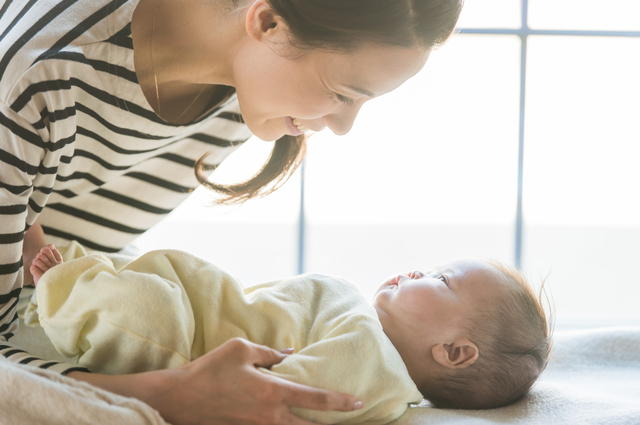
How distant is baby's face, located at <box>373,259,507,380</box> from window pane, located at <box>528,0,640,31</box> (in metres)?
2.50

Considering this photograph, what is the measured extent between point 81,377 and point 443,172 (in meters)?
2.93

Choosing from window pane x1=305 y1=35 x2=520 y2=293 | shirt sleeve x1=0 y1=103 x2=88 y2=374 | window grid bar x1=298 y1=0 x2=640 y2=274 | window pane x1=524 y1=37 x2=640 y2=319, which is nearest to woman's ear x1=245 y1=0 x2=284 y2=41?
shirt sleeve x1=0 y1=103 x2=88 y2=374

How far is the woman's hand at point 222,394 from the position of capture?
0.70 metres

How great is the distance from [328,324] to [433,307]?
0.23m

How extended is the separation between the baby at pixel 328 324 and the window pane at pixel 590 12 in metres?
2.50

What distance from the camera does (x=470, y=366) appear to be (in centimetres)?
97

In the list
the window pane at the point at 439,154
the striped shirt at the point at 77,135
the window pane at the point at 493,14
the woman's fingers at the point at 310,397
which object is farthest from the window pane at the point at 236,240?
the woman's fingers at the point at 310,397

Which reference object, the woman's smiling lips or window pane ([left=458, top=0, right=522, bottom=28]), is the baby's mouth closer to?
the woman's smiling lips

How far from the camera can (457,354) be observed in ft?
3.24

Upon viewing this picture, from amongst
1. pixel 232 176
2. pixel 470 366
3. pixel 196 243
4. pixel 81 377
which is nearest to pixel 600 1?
pixel 232 176

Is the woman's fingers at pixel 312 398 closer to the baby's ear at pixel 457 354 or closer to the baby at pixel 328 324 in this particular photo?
the baby at pixel 328 324

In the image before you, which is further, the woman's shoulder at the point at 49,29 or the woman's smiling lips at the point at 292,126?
the woman's smiling lips at the point at 292,126

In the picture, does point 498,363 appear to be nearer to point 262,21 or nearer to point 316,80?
point 316,80

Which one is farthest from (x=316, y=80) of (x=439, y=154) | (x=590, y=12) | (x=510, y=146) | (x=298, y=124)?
→ (x=590, y=12)
